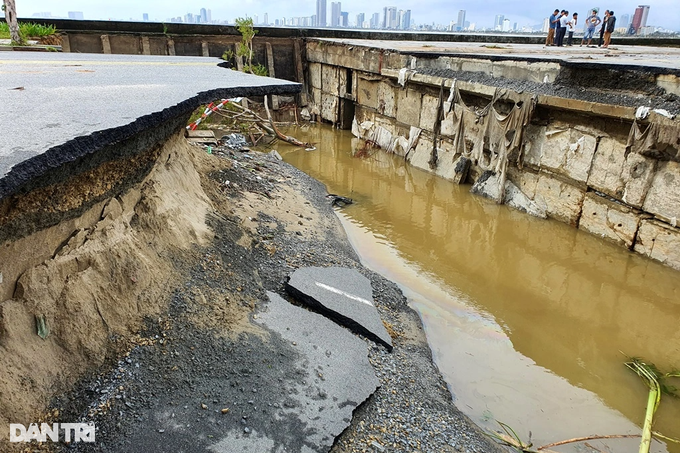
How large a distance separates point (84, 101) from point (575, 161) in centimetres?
774

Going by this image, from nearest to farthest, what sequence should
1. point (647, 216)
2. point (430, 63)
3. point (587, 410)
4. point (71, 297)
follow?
point (71, 297)
point (587, 410)
point (647, 216)
point (430, 63)

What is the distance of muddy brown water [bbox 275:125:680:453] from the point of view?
454cm

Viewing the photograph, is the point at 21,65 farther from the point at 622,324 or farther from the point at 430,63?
the point at 430,63

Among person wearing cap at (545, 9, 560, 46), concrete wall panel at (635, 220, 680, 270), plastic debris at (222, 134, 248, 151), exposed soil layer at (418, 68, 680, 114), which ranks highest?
person wearing cap at (545, 9, 560, 46)

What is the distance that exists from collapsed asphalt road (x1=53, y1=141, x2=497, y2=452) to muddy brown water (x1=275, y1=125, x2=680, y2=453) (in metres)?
0.74

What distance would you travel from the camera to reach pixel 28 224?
257cm

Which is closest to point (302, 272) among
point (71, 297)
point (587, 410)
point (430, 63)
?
point (71, 297)

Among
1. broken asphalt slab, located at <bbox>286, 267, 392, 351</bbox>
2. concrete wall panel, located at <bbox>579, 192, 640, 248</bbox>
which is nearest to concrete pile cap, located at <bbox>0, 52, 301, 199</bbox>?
broken asphalt slab, located at <bbox>286, 267, 392, 351</bbox>

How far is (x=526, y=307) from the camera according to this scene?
6.32 meters

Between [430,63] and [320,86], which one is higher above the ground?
[430,63]

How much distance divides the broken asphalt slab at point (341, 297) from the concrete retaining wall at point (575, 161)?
16.0 feet

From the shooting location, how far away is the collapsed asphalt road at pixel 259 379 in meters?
2.72

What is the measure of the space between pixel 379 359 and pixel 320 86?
14.6 meters

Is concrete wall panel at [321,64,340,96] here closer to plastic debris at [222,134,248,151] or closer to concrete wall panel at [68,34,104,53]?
plastic debris at [222,134,248,151]
